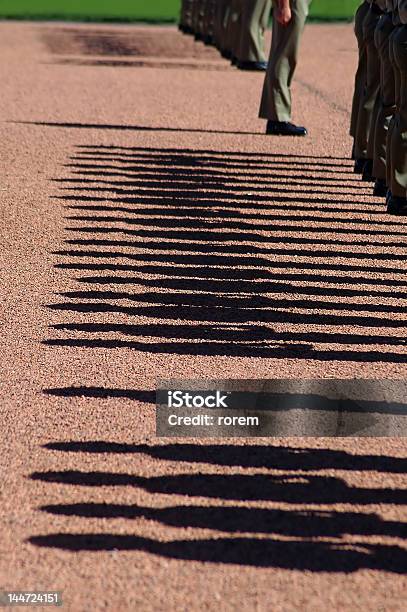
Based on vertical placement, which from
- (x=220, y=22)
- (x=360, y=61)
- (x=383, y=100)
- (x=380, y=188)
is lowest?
(x=220, y=22)

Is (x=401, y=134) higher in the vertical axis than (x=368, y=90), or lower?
higher

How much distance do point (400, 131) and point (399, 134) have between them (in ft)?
→ 0.07

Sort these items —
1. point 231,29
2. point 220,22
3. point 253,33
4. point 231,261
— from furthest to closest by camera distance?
1. point 220,22
2. point 231,29
3. point 253,33
4. point 231,261

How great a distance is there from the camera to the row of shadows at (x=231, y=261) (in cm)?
657

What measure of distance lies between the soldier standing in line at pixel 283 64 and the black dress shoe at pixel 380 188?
109 inches

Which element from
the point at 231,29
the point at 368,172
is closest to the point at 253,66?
the point at 231,29

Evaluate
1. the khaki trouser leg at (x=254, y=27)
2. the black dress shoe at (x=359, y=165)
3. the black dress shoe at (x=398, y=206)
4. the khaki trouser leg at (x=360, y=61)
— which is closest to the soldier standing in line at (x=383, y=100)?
the black dress shoe at (x=398, y=206)

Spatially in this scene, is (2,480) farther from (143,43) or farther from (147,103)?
(143,43)

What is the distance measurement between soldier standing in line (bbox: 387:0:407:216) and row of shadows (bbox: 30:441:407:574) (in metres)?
4.38

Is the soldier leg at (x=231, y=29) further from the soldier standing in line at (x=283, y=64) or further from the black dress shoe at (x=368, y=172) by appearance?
the black dress shoe at (x=368, y=172)

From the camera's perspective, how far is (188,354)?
6234mm

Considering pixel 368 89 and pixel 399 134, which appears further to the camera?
pixel 368 89

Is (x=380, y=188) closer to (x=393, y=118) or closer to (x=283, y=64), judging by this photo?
(x=393, y=118)

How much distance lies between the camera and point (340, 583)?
4059mm
